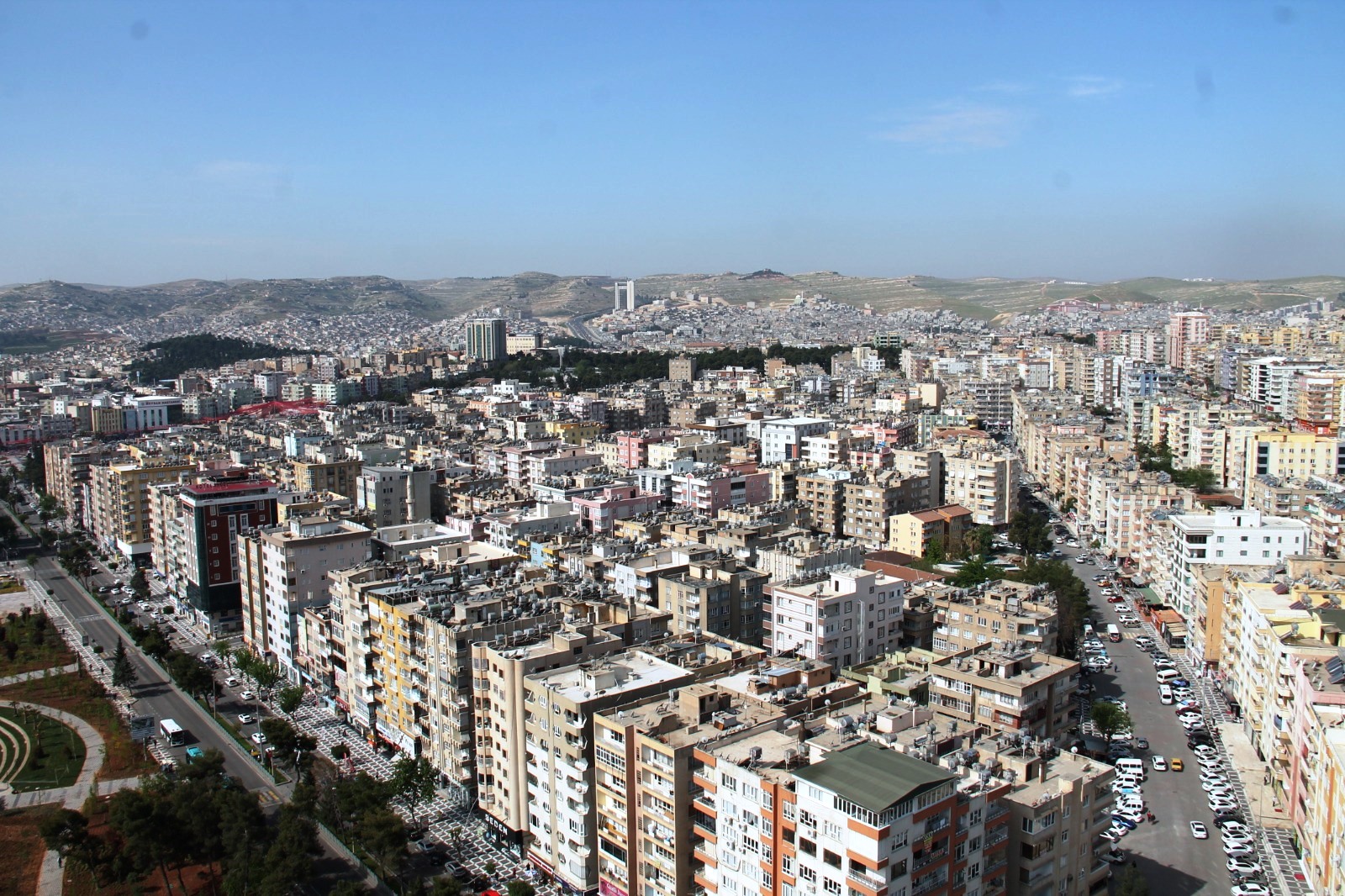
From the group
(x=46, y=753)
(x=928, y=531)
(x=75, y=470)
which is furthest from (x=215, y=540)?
(x=928, y=531)

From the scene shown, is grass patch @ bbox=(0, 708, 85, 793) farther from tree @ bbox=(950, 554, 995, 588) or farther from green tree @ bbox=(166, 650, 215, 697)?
tree @ bbox=(950, 554, 995, 588)

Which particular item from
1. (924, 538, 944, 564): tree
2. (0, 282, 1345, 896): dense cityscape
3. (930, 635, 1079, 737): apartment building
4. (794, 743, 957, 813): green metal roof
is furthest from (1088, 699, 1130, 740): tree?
(924, 538, 944, 564): tree

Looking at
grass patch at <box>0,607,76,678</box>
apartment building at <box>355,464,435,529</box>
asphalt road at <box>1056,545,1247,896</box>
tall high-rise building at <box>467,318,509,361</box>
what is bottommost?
grass patch at <box>0,607,76,678</box>

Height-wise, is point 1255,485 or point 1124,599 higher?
point 1255,485

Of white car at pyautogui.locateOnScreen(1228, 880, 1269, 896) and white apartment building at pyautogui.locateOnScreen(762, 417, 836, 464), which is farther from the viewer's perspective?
white apartment building at pyautogui.locateOnScreen(762, 417, 836, 464)

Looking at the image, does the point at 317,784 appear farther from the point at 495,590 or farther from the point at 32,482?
the point at 32,482

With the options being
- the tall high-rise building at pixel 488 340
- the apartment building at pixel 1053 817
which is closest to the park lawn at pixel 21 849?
the apartment building at pixel 1053 817

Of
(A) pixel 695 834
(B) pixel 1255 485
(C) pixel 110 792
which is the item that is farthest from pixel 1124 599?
(C) pixel 110 792
